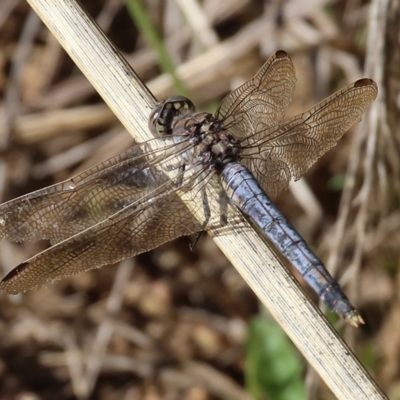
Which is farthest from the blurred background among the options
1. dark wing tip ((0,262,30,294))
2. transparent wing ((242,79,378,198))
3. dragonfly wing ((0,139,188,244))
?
dark wing tip ((0,262,30,294))

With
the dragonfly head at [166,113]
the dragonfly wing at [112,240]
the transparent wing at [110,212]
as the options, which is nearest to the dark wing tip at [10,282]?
the dragonfly wing at [112,240]

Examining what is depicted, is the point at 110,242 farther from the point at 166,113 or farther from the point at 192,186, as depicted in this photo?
the point at 166,113

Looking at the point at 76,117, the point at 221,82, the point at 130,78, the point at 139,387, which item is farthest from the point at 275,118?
the point at 139,387

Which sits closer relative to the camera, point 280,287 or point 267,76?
point 280,287

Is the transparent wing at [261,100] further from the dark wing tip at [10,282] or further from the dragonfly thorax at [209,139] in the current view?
the dark wing tip at [10,282]

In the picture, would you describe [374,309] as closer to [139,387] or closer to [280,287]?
[139,387]

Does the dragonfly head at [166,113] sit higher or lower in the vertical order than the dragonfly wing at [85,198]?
higher

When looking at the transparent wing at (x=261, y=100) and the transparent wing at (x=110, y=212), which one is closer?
the transparent wing at (x=110, y=212)
